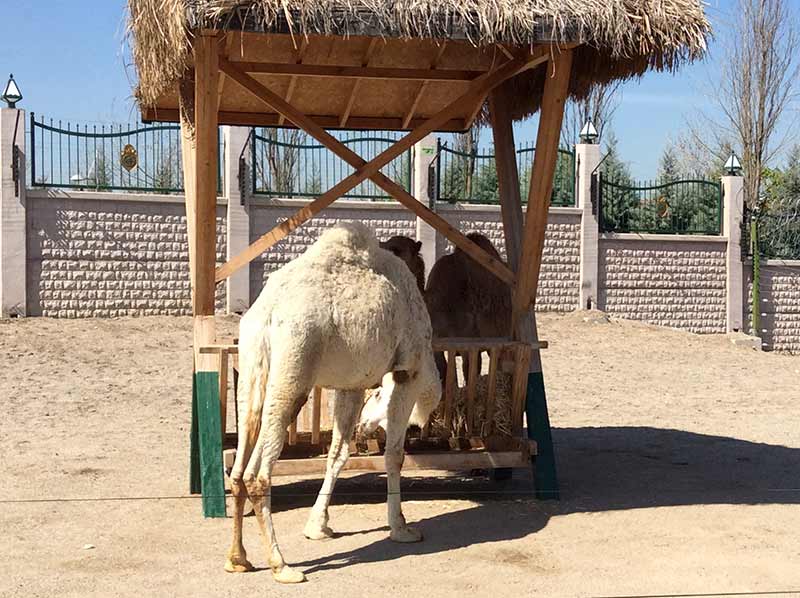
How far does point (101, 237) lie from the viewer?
18.5 m

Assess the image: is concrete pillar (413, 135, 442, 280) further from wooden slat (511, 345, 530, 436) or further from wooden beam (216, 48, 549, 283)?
wooden slat (511, 345, 530, 436)

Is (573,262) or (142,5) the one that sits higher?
(142,5)

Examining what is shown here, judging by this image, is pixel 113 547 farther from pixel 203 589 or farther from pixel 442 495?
pixel 442 495

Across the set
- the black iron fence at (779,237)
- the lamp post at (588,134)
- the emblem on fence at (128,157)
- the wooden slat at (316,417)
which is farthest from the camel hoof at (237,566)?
the black iron fence at (779,237)

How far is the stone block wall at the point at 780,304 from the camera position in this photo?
23.5 m

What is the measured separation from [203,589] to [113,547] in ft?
3.71

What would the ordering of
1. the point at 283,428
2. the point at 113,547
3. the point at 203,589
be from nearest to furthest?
the point at 203,589
the point at 283,428
the point at 113,547

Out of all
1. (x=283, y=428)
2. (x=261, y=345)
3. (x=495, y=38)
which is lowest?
Result: (x=283, y=428)

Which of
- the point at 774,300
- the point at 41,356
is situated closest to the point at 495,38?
the point at 41,356

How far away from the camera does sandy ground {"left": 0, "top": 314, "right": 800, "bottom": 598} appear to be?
6.14 m

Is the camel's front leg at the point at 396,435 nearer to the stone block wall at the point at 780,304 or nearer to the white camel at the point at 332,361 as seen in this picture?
the white camel at the point at 332,361

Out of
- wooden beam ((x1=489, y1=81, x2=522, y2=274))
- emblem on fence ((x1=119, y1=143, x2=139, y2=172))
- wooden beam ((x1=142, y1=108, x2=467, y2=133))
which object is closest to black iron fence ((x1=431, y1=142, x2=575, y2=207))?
emblem on fence ((x1=119, y1=143, x2=139, y2=172))

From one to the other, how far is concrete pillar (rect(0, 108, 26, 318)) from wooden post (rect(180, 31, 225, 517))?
10709mm

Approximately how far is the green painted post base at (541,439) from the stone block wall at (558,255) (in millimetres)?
12776
